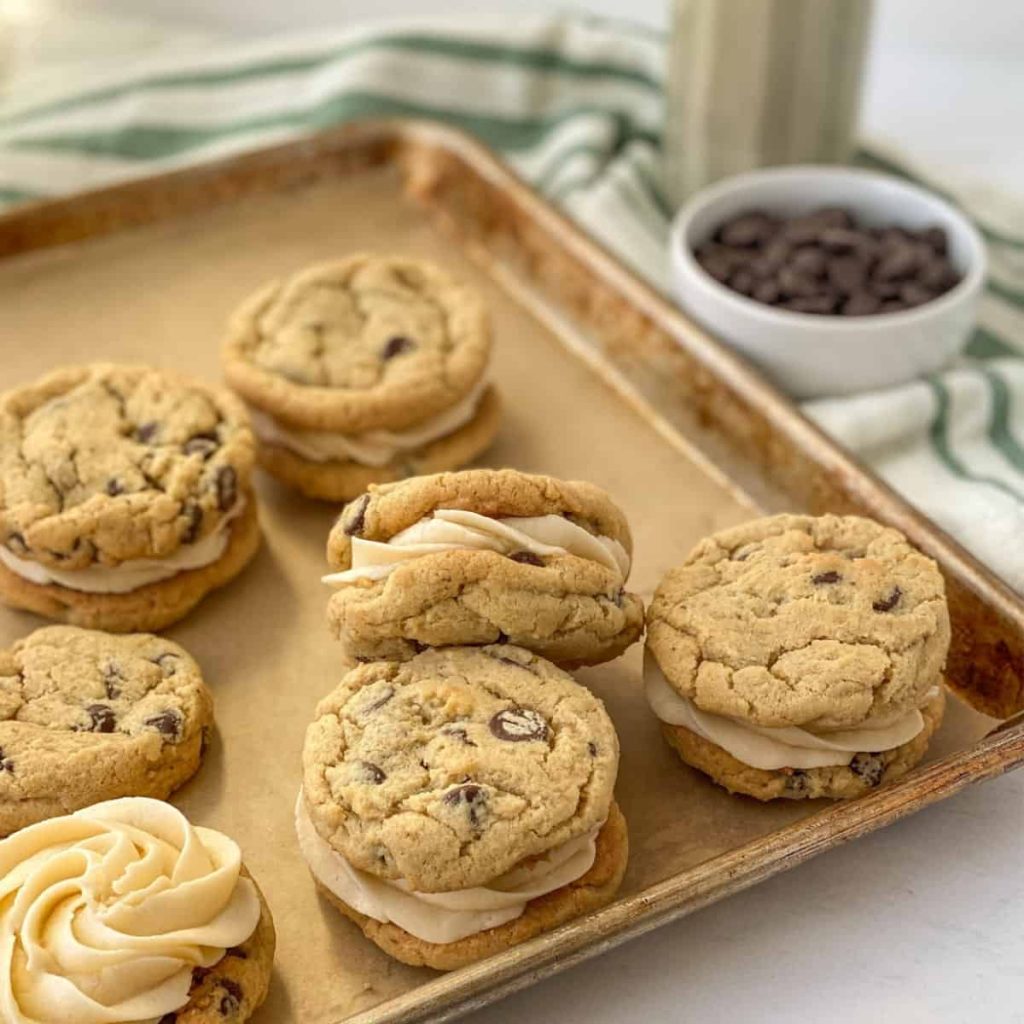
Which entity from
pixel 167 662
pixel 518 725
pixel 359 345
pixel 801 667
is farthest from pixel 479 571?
pixel 359 345

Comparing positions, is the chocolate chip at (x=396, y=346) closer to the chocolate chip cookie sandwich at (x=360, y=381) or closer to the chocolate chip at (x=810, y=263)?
the chocolate chip cookie sandwich at (x=360, y=381)

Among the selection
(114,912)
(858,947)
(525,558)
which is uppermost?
(525,558)

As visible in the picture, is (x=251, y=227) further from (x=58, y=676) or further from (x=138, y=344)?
(x=58, y=676)

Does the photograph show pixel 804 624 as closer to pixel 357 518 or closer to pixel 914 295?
pixel 357 518

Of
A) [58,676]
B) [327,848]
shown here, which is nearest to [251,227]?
[58,676]

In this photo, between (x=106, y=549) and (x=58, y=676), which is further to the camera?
(x=106, y=549)

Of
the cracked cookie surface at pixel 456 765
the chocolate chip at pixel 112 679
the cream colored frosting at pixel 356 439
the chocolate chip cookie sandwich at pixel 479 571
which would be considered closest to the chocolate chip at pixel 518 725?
the cracked cookie surface at pixel 456 765
